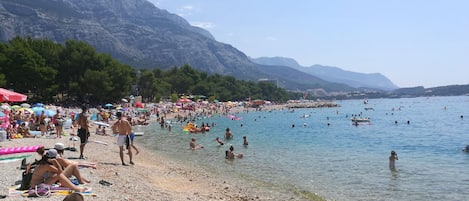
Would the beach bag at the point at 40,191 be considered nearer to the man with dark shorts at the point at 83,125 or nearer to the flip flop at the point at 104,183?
the flip flop at the point at 104,183

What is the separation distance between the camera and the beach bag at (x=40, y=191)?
8.70 meters

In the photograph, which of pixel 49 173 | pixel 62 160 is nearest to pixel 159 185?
pixel 62 160

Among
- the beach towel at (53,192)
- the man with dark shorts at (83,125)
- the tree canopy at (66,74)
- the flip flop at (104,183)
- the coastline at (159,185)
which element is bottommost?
the coastline at (159,185)

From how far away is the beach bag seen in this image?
8.70 metres

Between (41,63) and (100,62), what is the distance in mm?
13515

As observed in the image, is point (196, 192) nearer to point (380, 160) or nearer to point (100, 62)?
point (380, 160)

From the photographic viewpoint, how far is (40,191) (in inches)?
344

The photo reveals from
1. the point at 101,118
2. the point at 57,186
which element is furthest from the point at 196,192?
the point at 101,118

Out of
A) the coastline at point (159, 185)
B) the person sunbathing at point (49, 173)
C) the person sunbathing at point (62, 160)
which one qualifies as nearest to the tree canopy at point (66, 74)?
the coastline at point (159, 185)

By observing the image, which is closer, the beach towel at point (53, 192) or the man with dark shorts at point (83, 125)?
the beach towel at point (53, 192)

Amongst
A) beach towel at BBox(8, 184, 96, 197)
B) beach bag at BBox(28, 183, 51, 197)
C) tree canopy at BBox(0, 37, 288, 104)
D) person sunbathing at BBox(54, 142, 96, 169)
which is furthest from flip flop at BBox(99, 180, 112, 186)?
tree canopy at BBox(0, 37, 288, 104)

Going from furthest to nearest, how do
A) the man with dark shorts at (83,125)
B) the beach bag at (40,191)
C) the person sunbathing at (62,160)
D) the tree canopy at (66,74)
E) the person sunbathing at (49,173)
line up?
the tree canopy at (66,74) < the man with dark shorts at (83,125) < the person sunbathing at (62,160) < the person sunbathing at (49,173) < the beach bag at (40,191)

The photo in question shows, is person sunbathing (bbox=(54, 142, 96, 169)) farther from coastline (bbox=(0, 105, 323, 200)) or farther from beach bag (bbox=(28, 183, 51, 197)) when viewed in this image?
beach bag (bbox=(28, 183, 51, 197))

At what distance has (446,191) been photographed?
14.2 meters
